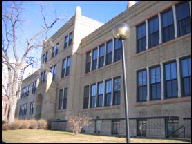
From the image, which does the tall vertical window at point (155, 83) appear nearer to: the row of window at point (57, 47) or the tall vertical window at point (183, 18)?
the tall vertical window at point (183, 18)

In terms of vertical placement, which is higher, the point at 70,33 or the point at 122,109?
the point at 70,33

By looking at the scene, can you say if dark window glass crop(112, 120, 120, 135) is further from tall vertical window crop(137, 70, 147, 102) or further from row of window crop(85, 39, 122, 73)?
row of window crop(85, 39, 122, 73)

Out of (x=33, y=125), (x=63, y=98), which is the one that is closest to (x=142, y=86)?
(x=33, y=125)

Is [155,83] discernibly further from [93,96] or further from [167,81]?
[93,96]

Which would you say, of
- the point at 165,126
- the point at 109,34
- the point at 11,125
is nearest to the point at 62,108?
the point at 11,125

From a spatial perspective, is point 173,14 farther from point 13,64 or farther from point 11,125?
point 13,64

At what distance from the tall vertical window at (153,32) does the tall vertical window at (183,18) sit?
1860 millimetres

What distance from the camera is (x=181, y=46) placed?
13.6 meters

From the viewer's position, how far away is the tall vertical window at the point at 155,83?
14639 mm

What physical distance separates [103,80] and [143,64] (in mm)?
5432

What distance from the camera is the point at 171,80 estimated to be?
13.8 metres

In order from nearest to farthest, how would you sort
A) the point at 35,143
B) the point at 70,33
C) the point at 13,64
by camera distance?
the point at 35,143, the point at 13,64, the point at 70,33

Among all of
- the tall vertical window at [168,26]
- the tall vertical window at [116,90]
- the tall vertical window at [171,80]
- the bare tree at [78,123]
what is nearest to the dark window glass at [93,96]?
the tall vertical window at [116,90]

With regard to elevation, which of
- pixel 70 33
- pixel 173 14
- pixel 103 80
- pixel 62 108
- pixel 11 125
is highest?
pixel 70 33
